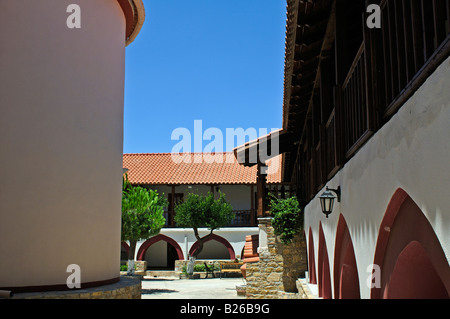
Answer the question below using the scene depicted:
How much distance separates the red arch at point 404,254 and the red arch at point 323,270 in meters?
4.92

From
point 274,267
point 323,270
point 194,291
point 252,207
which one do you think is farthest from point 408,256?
point 252,207

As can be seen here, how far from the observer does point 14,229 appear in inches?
287

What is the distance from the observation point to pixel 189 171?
102ft

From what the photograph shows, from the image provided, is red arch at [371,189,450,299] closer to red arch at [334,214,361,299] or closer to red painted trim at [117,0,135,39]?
red arch at [334,214,361,299]

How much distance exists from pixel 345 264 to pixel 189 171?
25.0m

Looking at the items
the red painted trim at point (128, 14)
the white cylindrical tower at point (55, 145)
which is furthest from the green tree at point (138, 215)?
the white cylindrical tower at point (55, 145)

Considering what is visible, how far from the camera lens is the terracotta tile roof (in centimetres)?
2948

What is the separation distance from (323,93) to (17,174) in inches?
190

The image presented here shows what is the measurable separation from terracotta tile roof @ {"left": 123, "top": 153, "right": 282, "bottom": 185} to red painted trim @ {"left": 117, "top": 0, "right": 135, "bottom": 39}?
698 inches

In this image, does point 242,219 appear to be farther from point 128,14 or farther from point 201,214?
point 128,14

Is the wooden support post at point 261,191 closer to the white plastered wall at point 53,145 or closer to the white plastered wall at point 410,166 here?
the white plastered wall at point 53,145

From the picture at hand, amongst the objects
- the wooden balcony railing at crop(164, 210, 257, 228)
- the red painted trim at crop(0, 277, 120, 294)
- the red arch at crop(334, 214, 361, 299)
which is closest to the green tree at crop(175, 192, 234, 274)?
the wooden balcony railing at crop(164, 210, 257, 228)

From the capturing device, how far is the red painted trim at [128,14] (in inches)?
397

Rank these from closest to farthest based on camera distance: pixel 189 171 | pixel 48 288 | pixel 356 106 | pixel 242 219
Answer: pixel 356 106 < pixel 48 288 < pixel 242 219 < pixel 189 171
